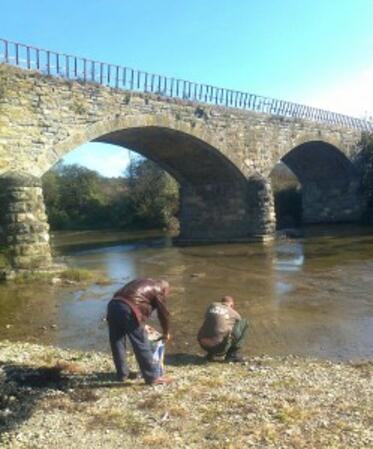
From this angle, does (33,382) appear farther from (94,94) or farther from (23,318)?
(94,94)

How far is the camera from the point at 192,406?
6.34 m

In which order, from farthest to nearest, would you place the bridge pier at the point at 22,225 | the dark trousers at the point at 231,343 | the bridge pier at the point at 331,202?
the bridge pier at the point at 331,202 < the bridge pier at the point at 22,225 < the dark trousers at the point at 231,343

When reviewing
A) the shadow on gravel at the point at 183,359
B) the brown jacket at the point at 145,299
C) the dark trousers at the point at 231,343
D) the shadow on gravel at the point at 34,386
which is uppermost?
the brown jacket at the point at 145,299

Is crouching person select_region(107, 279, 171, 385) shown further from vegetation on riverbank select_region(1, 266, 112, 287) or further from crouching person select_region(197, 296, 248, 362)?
vegetation on riverbank select_region(1, 266, 112, 287)

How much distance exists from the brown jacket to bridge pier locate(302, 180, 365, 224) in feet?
127

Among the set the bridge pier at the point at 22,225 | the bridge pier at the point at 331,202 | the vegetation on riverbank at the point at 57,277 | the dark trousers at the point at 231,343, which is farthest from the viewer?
the bridge pier at the point at 331,202

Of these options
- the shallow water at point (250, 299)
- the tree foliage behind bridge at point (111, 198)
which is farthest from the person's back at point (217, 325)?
the tree foliage behind bridge at point (111, 198)

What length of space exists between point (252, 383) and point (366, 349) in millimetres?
3201

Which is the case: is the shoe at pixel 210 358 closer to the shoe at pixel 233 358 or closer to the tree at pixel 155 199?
the shoe at pixel 233 358

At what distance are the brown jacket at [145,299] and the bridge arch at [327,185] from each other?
35.3 metres

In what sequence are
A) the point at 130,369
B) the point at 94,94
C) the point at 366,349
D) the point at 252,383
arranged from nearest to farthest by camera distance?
the point at 252,383, the point at 130,369, the point at 366,349, the point at 94,94

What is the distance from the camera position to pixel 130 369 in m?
7.98

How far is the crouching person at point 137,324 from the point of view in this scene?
716 centimetres

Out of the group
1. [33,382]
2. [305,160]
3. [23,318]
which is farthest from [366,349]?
[305,160]
